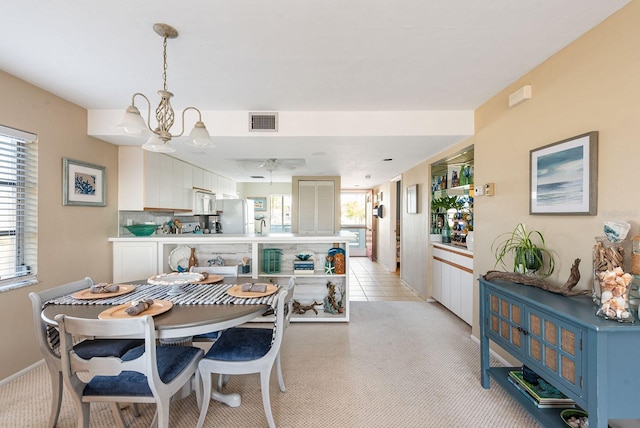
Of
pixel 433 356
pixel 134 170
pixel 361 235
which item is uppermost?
pixel 134 170

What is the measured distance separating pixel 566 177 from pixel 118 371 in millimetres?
2817

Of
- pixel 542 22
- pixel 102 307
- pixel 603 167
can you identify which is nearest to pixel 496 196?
pixel 603 167

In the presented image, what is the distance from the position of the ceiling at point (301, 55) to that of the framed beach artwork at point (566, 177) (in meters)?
0.68

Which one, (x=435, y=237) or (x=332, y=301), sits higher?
(x=435, y=237)

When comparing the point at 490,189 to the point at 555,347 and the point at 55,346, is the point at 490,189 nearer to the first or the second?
the point at 555,347

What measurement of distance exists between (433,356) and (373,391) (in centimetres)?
86

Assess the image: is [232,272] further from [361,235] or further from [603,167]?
[361,235]

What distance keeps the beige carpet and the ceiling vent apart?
229 centimetres

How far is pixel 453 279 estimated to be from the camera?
3.55 m

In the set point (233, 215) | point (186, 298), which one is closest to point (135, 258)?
point (186, 298)

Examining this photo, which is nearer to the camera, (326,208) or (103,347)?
(103,347)

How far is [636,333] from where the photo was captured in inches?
49.0

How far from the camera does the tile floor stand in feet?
14.9

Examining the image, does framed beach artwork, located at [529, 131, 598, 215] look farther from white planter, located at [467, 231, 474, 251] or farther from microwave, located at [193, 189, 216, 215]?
microwave, located at [193, 189, 216, 215]
